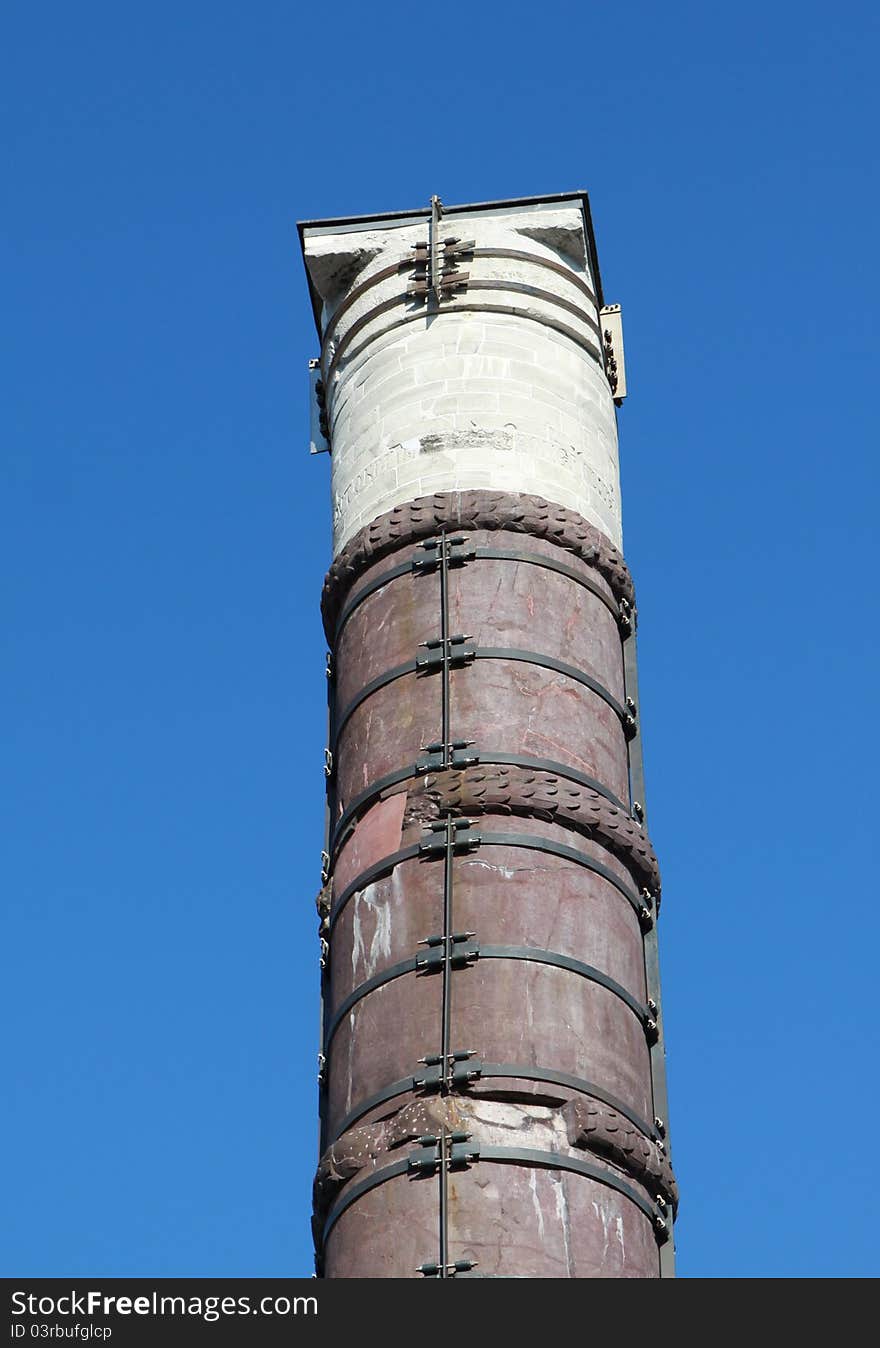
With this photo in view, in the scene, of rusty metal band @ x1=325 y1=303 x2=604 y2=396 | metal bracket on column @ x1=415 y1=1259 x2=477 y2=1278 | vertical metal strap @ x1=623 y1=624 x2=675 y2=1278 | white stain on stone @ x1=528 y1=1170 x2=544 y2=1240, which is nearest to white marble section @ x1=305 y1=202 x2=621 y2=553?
rusty metal band @ x1=325 y1=303 x2=604 y2=396

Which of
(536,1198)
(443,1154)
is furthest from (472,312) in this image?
(536,1198)

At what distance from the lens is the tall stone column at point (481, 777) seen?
41.7 feet

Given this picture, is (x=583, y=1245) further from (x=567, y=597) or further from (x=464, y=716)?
(x=567, y=597)

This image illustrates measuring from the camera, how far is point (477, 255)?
16.6 meters

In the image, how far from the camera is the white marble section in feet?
51.1

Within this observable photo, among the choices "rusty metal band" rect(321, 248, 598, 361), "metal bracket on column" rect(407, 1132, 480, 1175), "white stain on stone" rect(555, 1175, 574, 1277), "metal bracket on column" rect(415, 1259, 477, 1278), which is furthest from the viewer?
"rusty metal band" rect(321, 248, 598, 361)

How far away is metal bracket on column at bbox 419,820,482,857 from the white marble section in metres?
2.40

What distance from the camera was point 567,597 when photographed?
14883mm

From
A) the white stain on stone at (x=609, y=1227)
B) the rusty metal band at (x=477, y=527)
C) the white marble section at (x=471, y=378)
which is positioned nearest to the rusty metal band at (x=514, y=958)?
the white stain on stone at (x=609, y=1227)

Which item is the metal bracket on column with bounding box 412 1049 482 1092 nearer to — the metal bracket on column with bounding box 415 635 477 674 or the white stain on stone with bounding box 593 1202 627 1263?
the white stain on stone with bounding box 593 1202 627 1263

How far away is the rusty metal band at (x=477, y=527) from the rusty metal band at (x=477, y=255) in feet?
6.64

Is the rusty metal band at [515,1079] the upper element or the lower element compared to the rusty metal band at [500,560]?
lower

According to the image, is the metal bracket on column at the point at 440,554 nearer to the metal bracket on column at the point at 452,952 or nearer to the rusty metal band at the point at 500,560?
the rusty metal band at the point at 500,560

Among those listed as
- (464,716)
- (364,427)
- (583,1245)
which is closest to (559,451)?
(364,427)
